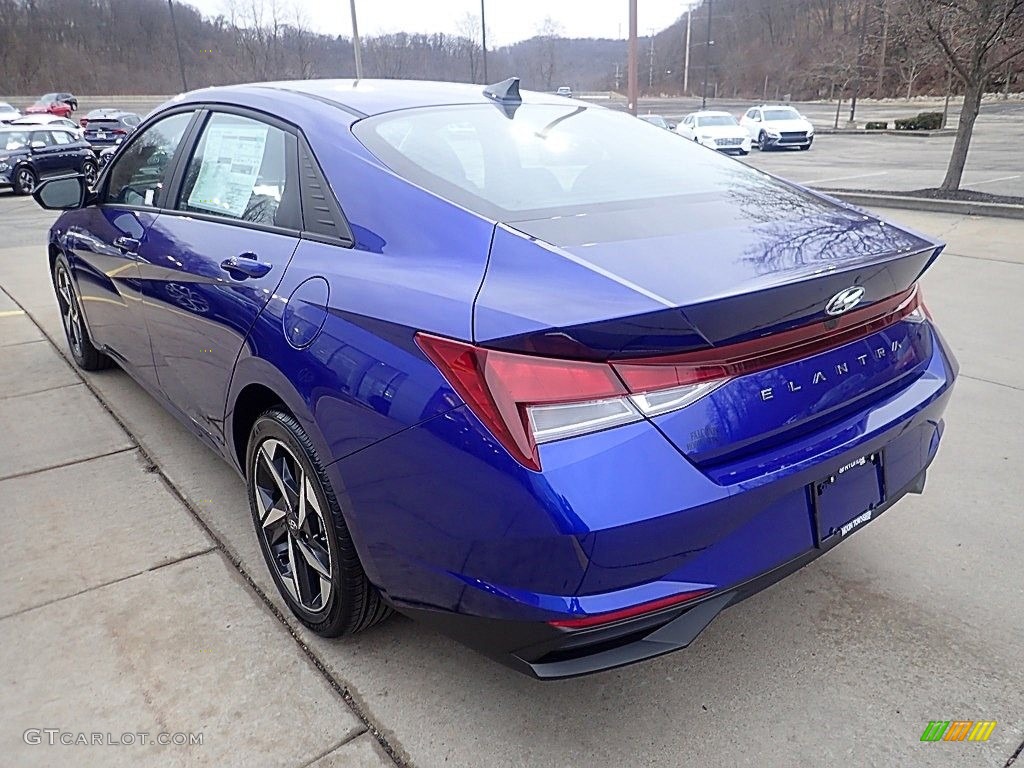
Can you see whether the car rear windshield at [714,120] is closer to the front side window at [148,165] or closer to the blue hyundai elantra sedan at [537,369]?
the front side window at [148,165]

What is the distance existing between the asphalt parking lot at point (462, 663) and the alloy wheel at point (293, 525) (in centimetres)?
16

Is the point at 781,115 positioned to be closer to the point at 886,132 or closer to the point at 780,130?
the point at 780,130

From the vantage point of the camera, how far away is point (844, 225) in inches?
81.2

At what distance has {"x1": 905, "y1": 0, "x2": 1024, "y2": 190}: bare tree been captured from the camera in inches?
369

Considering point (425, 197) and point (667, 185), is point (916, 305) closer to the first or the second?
point (667, 185)

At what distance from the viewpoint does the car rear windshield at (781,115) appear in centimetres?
2547

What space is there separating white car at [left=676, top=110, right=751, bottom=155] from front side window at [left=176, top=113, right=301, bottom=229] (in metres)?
20.6

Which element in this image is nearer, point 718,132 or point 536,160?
point 536,160

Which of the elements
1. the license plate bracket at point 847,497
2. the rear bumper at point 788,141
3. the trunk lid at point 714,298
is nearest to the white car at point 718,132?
the rear bumper at point 788,141

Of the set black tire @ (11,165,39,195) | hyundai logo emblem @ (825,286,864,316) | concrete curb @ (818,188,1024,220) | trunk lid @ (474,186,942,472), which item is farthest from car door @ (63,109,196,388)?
black tire @ (11,165,39,195)

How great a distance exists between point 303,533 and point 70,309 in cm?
332

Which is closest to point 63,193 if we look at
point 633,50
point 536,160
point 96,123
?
point 536,160

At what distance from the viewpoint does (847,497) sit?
186 cm

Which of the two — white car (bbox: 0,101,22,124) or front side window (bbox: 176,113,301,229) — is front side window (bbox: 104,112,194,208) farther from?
white car (bbox: 0,101,22,124)
